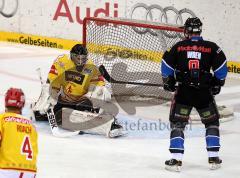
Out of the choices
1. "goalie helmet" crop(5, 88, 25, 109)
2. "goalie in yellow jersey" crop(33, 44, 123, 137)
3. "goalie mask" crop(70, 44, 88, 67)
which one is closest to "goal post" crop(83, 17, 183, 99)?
"goalie in yellow jersey" crop(33, 44, 123, 137)

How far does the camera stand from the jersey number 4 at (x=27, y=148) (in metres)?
4.71

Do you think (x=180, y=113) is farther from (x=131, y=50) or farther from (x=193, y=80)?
(x=131, y=50)

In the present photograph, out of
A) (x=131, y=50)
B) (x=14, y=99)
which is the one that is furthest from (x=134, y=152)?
(x=131, y=50)

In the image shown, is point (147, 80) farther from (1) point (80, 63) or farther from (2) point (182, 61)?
(2) point (182, 61)

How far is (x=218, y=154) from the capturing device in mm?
7531

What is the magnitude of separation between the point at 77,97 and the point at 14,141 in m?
3.70

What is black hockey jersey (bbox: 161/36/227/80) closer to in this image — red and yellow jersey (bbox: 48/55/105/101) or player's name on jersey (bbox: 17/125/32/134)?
red and yellow jersey (bbox: 48/55/105/101)

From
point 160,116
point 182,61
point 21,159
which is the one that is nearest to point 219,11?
point 160,116

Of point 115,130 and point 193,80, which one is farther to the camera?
point 115,130

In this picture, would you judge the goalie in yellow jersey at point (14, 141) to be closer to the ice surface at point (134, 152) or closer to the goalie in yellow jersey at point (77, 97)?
the ice surface at point (134, 152)

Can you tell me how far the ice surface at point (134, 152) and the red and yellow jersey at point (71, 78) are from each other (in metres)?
0.51

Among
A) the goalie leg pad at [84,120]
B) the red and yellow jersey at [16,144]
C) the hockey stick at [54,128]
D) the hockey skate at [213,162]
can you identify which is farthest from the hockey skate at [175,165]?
the red and yellow jersey at [16,144]

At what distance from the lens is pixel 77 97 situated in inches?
329

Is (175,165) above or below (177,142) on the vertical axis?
below
